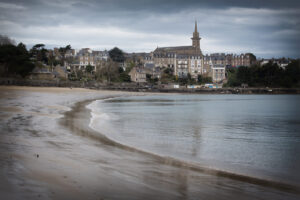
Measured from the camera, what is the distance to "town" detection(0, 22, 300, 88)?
107 meters

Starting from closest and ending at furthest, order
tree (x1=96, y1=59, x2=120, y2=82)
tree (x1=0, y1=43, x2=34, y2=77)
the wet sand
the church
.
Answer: the wet sand, tree (x1=0, y1=43, x2=34, y2=77), tree (x1=96, y1=59, x2=120, y2=82), the church

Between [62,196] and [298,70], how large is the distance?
135 meters

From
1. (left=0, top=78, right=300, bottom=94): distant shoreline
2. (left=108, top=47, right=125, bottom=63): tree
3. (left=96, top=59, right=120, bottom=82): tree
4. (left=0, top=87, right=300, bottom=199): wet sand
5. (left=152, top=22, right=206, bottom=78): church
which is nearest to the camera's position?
(left=0, top=87, right=300, bottom=199): wet sand

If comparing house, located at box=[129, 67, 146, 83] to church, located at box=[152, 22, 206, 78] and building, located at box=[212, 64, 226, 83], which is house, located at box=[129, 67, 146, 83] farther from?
building, located at box=[212, 64, 226, 83]

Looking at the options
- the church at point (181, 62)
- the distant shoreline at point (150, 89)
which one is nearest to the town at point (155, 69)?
the church at point (181, 62)

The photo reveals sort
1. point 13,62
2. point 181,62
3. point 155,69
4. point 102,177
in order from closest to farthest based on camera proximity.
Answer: point 102,177
point 13,62
point 155,69
point 181,62

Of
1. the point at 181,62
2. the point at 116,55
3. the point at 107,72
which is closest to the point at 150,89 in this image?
the point at 107,72

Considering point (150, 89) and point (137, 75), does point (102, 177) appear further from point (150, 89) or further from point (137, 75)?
point (137, 75)

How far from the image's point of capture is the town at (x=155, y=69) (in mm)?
107250

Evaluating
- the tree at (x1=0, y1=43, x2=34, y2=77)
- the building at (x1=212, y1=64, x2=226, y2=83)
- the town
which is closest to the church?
the town

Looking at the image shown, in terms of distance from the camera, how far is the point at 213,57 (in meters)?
170

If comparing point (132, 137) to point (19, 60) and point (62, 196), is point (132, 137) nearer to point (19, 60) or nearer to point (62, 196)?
point (62, 196)

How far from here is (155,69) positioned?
140 meters

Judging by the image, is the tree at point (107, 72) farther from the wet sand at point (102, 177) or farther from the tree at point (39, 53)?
the wet sand at point (102, 177)
